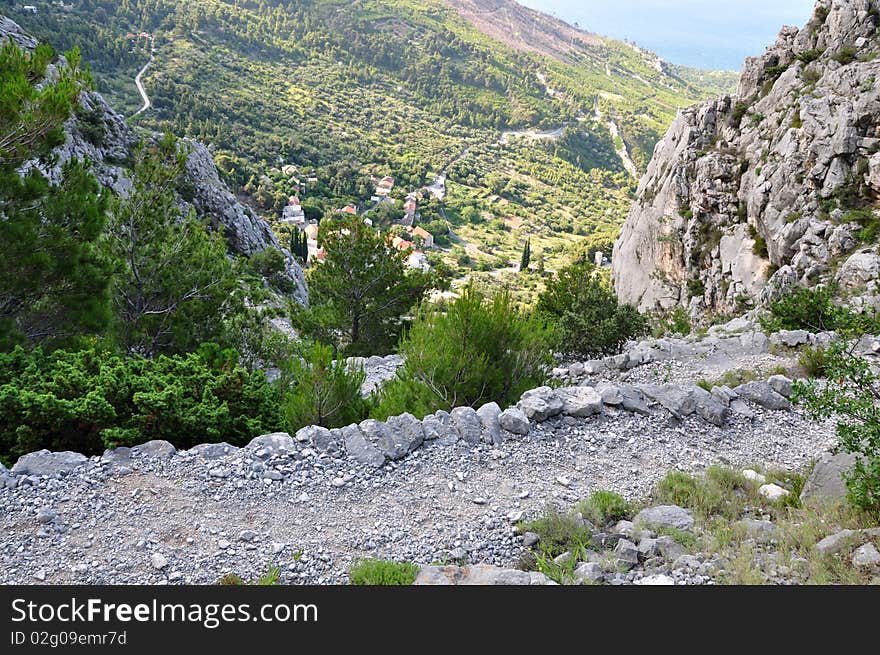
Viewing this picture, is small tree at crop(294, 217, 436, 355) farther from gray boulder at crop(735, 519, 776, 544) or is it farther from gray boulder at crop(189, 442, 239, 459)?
gray boulder at crop(735, 519, 776, 544)

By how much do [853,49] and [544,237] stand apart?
70102mm

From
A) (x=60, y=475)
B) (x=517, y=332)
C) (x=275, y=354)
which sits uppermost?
(x=517, y=332)

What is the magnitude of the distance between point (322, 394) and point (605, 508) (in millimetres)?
4054

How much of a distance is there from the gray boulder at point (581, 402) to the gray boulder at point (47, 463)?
19.1ft

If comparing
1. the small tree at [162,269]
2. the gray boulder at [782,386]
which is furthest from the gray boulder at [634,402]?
the small tree at [162,269]

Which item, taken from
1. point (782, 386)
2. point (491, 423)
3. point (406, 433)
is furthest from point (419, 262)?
point (406, 433)

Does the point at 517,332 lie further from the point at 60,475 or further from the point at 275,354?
the point at 275,354

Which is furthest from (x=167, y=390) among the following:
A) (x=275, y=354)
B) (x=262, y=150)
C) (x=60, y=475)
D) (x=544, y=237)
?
(x=544, y=237)

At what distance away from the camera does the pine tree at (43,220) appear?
290 inches

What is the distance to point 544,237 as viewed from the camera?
8994 cm

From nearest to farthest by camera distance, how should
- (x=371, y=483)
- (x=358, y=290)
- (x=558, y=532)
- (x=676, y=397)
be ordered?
(x=558, y=532), (x=371, y=483), (x=676, y=397), (x=358, y=290)

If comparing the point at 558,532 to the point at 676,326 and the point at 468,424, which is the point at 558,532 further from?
the point at 676,326

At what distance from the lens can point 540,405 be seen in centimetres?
749

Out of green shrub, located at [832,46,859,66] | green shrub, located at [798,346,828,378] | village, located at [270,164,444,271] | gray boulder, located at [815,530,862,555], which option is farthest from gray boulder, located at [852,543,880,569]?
village, located at [270,164,444,271]
